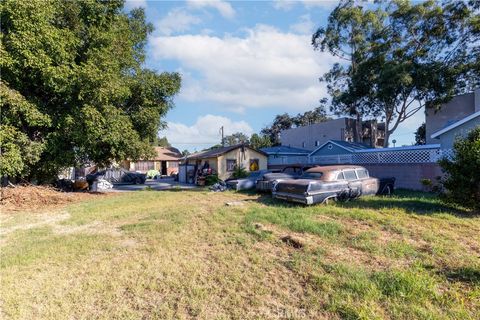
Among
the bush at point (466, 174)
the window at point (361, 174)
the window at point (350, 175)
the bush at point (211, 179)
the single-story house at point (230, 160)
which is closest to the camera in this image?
the bush at point (466, 174)

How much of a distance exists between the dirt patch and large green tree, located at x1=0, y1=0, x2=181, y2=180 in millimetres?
886

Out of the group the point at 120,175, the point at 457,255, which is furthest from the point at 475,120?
the point at 120,175

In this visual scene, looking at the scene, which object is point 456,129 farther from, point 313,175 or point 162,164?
point 162,164

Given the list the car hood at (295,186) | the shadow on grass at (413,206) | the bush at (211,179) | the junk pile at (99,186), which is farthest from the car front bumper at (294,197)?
the junk pile at (99,186)

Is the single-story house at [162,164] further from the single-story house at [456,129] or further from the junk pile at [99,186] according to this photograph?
the single-story house at [456,129]

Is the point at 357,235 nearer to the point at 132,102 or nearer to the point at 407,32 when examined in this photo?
the point at 132,102

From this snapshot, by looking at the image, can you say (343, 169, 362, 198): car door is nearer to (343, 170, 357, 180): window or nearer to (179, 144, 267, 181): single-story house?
(343, 170, 357, 180): window

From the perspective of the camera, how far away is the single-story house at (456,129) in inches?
466

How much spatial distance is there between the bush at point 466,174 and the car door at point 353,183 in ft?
8.77

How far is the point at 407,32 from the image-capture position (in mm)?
22234

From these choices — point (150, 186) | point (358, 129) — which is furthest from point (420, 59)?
point (150, 186)

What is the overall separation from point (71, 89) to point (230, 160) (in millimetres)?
12077

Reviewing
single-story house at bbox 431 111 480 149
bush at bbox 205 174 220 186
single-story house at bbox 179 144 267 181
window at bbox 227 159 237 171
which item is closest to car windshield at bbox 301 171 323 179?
single-story house at bbox 431 111 480 149

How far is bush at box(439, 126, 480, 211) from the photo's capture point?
23.8 feet
